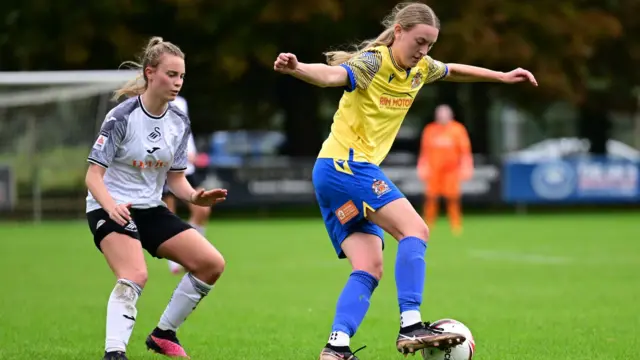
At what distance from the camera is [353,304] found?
6230 mm

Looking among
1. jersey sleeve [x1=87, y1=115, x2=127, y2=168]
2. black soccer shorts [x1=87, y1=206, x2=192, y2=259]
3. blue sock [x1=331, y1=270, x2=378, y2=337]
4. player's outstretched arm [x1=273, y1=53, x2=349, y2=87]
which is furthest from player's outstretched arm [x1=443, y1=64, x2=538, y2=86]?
jersey sleeve [x1=87, y1=115, x2=127, y2=168]

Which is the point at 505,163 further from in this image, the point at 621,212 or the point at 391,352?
the point at 391,352

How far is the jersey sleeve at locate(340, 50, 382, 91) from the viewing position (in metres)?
6.09

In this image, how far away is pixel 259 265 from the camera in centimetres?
1405

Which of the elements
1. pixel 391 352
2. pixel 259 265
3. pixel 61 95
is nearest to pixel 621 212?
pixel 61 95

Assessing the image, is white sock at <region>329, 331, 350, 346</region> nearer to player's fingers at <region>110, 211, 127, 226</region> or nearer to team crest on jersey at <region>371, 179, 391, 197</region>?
team crest on jersey at <region>371, 179, 391, 197</region>

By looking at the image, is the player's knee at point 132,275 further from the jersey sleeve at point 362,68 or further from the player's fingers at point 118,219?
the jersey sleeve at point 362,68

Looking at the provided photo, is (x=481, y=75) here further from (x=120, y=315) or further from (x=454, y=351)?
(x=120, y=315)

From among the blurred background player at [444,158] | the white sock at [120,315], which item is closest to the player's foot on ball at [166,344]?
the white sock at [120,315]

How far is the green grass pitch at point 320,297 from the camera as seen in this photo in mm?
7520

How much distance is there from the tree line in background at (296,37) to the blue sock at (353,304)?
18.5m

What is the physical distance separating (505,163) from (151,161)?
62.8ft

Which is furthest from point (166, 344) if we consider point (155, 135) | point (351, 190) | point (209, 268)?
point (351, 190)

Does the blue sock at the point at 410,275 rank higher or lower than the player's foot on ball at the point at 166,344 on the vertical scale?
higher
